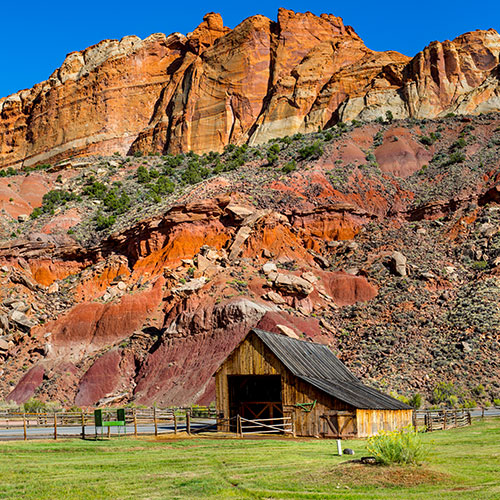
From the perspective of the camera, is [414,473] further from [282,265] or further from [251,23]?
[251,23]

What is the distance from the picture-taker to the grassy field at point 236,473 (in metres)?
14.4

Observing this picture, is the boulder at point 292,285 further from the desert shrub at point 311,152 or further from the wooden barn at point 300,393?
the desert shrub at point 311,152

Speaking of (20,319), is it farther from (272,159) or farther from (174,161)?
(174,161)

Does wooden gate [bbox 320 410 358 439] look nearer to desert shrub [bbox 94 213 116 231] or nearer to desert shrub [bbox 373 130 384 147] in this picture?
desert shrub [bbox 94 213 116 231]

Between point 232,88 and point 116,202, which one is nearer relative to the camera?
point 116,202

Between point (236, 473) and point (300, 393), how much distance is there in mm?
11246

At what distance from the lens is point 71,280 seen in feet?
226

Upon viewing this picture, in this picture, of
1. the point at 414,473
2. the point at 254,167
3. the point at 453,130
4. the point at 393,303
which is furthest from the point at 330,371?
the point at 453,130

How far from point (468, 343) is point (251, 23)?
77.8 m

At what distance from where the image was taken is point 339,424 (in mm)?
26938

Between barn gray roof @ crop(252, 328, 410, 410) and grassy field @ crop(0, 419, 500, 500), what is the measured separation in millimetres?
4412

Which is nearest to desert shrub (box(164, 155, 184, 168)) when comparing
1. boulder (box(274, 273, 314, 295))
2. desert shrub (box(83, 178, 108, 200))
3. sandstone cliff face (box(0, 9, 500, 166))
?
sandstone cliff face (box(0, 9, 500, 166))

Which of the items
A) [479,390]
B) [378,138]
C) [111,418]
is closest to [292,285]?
[479,390]

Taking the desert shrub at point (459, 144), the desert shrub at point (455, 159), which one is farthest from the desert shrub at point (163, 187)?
the desert shrub at point (459, 144)
